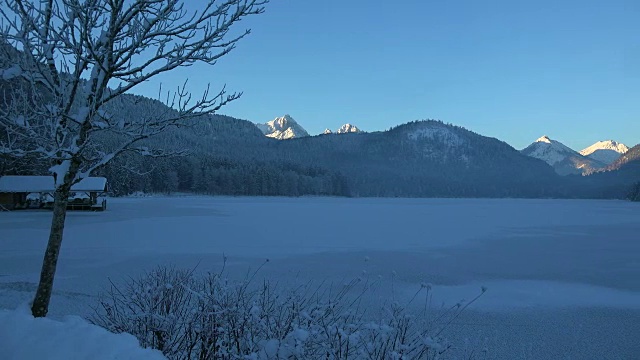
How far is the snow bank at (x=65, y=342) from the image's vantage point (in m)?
3.71

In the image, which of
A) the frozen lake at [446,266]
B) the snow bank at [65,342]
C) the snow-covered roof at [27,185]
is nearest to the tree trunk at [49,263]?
the snow bank at [65,342]

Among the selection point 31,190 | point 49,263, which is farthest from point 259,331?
point 31,190

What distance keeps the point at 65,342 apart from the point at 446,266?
41.9ft

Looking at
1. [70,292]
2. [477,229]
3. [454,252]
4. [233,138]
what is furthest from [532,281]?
[233,138]

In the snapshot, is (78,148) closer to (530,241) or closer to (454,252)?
(454,252)

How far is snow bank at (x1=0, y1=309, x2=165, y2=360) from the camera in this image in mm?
3713

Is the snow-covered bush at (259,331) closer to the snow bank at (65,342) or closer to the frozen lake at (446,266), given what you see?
the snow bank at (65,342)

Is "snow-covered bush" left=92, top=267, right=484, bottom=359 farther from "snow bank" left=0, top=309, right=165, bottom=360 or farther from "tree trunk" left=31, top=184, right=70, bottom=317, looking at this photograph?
"tree trunk" left=31, top=184, right=70, bottom=317

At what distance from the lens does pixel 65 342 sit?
393 cm

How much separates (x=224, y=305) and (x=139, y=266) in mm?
9732

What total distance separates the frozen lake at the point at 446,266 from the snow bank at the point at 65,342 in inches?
128

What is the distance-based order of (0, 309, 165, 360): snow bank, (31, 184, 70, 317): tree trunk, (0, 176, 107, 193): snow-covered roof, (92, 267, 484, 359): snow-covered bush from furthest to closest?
(0, 176, 107, 193): snow-covered roof, (31, 184, 70, 317): tree trunk, (92, 267, 484, 359): snow-covered bush, (0, 309, 165, 360): snow bank

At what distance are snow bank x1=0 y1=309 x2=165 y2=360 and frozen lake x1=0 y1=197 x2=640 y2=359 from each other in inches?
128

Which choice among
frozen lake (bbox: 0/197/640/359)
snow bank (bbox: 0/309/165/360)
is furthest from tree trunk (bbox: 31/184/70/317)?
frozen lake (bbox: 0/197/640/359)
